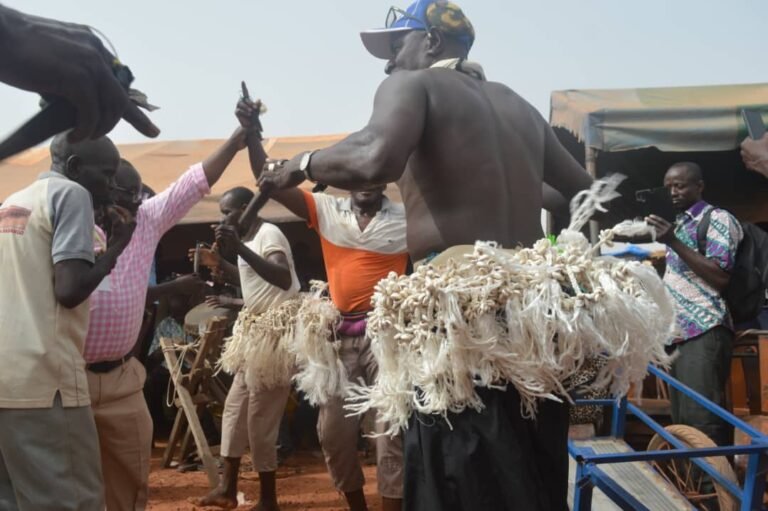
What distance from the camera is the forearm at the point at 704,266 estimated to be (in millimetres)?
4367

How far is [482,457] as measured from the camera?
2.21 m

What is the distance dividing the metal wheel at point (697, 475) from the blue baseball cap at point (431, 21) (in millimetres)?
2358

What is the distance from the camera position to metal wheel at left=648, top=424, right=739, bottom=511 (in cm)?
349

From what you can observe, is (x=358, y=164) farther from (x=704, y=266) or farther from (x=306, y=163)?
(x=704, y=266)

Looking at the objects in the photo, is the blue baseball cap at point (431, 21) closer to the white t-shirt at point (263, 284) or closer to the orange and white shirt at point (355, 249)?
the orange and white shirt at point (355, 249)

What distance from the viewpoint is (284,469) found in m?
6.43

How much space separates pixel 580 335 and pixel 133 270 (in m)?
2.03

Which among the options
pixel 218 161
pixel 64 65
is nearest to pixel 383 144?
pixel 64 65

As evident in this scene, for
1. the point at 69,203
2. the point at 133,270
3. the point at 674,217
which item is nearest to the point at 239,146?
the point at 133,270

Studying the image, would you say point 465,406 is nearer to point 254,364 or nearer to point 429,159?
point 429,159

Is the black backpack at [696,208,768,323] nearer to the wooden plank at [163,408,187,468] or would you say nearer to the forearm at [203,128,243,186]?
the forearm at [203,128,243,186]

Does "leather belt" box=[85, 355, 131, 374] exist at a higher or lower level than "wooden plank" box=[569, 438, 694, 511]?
higher

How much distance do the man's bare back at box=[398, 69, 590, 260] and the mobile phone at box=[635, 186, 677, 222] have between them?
7.54 feet

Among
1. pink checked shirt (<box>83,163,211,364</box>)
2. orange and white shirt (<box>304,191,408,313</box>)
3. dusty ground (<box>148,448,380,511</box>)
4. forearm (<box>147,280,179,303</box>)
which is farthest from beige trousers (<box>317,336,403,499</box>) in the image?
pink checked shirt (<box>83,163,211,364</box>)
